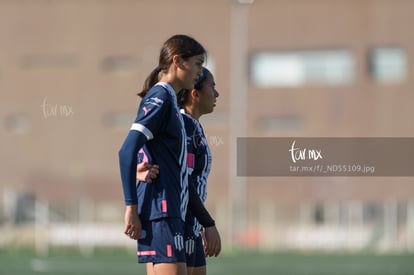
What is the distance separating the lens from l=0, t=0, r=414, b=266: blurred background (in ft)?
74.0

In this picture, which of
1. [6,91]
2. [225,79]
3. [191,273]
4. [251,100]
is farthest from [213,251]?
[251,100]

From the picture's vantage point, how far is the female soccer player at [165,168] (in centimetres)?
432

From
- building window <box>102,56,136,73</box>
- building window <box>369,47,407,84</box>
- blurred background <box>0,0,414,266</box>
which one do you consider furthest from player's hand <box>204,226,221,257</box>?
building window <box>369,47,407,84</box>

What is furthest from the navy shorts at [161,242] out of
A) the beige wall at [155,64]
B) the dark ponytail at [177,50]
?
the beige wall at [155,64]

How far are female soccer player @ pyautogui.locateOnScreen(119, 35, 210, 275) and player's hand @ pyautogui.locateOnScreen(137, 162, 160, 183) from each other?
23 mm

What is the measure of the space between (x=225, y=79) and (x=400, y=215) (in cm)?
563

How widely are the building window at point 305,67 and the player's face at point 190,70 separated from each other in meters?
21.9

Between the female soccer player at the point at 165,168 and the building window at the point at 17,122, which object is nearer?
the female soccer player at the point at 165,168

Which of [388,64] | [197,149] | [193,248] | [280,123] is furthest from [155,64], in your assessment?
[193,248]

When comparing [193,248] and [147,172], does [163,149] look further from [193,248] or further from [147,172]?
[193,248]

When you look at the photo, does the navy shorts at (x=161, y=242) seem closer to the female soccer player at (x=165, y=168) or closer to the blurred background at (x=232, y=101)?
the female soccer player at (x=165, y=168)

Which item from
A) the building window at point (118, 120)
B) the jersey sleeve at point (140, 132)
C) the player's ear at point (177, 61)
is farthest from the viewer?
the building window at point (118, 120)

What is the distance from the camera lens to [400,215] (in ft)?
74.4

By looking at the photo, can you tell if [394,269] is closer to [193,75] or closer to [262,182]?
[193,75]
